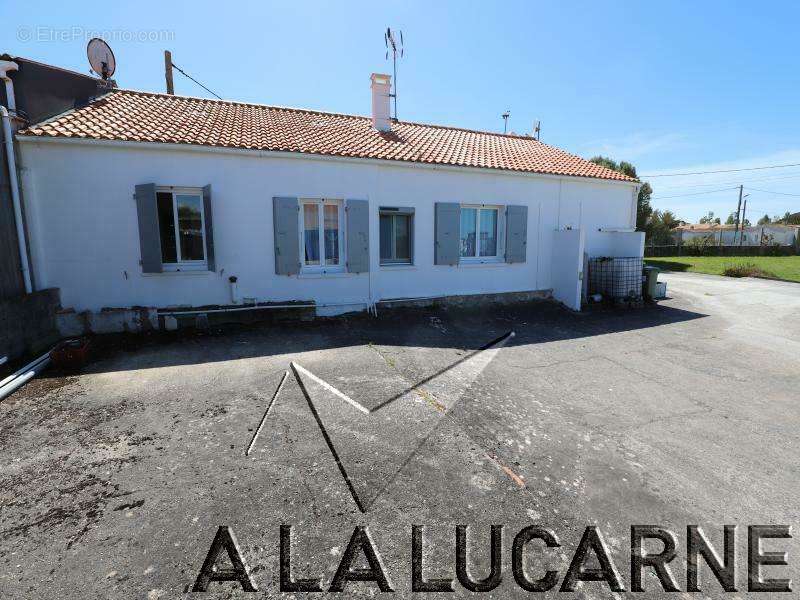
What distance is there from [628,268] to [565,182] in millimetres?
2968

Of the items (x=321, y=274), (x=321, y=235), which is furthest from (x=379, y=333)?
(x=321, y=235)

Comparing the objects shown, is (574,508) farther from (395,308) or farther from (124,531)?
(395,308)

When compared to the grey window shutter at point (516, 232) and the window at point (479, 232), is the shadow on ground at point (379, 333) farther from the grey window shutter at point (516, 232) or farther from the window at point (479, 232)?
the window at point (479, 232)

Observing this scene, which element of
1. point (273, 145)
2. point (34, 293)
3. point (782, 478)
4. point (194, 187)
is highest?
point (273, 145)

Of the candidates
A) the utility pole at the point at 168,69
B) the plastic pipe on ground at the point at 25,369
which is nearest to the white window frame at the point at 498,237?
the plastic pipe on ground at the point at 25,369

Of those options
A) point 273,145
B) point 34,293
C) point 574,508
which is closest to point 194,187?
point 273,145

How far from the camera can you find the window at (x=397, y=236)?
9.49 m

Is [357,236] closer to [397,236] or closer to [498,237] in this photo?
[397,236]

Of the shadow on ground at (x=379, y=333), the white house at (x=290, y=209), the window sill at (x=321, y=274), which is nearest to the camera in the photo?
the shadow on ground at (x=379, y=333)

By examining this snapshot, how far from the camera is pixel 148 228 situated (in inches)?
287

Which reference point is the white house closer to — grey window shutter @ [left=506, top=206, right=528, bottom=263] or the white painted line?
grey window shutter @ [left=506, top=206, right=528, bottom=263]

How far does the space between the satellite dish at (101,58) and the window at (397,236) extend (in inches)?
315

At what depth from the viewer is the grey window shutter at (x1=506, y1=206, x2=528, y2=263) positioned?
34.4ft

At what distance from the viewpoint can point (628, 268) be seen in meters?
11.1
